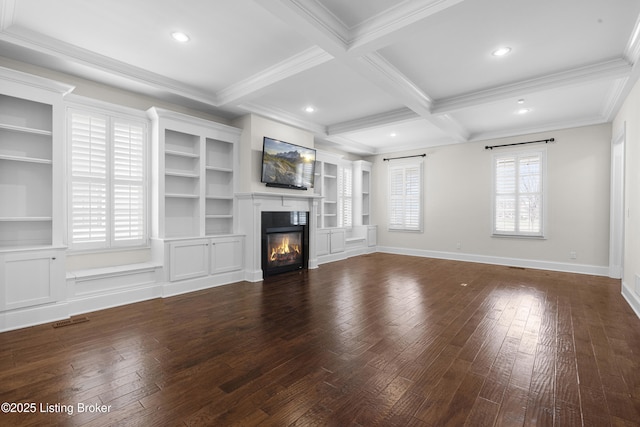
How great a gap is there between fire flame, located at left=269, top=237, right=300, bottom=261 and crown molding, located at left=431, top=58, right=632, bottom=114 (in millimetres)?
3551

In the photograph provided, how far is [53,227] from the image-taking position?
3330 mm

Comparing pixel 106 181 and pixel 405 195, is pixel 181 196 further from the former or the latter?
pixel 405 195

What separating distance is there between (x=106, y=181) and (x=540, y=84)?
6.11 meters

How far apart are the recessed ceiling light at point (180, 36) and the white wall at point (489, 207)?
6.36m

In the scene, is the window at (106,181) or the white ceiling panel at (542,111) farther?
the white ceiling panel at (542,111)

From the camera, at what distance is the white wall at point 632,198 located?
3.66 metres

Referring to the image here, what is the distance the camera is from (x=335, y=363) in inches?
92.5

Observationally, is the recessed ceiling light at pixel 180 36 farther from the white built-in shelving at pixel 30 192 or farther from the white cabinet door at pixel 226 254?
the white cabinet door at pixel 226 254

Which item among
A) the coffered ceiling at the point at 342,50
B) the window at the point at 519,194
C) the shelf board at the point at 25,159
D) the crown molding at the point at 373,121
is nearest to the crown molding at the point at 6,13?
the coffered ceiling at the point at 342,50

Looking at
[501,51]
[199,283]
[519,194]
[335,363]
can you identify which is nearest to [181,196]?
[199,283]

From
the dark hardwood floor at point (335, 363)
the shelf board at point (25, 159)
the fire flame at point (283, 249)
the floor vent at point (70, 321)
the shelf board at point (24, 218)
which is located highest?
the shelf board at point (25, 159)

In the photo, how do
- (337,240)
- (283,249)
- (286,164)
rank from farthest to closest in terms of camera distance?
(337,240)
(283,249)
(286,164)

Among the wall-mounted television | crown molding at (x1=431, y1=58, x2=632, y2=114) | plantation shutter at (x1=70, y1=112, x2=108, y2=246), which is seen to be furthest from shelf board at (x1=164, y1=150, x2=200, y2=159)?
crown molding at (x1=431, y1=58, x2=632, y2=114)

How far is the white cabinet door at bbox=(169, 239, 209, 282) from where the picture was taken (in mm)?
4344
